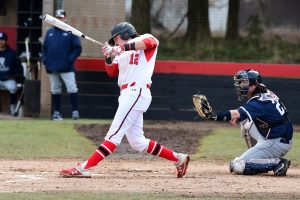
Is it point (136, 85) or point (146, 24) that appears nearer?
point (136, 85)

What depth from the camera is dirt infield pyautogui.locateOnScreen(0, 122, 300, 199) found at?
8812 millimetres

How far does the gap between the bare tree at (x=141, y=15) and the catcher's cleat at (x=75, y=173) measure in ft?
28.7

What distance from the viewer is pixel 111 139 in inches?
385

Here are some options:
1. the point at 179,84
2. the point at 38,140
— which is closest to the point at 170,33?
the point at 179,84

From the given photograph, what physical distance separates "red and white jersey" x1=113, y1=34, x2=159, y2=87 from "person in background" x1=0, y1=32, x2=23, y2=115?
7.89 m

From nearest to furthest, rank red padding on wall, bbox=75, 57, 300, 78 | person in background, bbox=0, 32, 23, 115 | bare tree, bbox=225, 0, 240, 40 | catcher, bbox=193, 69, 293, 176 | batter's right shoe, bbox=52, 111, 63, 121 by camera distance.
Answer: catcher, bbox=193, 69, 293, 176
batter's right shoe, bbox=52, 111, 63, 121
red padding on wall, bbox=75, 57, 300, 78
person in background, bbox=0, 32, 23, 115
bare tree, bbox=225, 0, 240, 40

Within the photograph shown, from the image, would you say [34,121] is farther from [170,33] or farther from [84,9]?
[170,33]

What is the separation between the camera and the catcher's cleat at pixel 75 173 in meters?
9.76

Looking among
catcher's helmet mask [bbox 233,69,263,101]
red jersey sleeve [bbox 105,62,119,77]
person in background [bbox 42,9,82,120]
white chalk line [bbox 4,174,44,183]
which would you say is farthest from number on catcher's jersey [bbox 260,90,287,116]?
person in background [bbox 42,9,82,120]

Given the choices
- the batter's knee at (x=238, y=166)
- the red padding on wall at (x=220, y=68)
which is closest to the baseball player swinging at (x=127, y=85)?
the batter's knee at (x=238, y=166)

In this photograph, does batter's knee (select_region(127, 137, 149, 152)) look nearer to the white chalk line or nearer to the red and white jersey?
the red and white jersey

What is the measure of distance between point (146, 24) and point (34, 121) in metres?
3.93

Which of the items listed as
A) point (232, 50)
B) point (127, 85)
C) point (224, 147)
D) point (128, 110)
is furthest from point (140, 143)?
point (232, 50)

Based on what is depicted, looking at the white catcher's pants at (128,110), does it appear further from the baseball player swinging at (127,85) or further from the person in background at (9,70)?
the person in background at (9,70)
